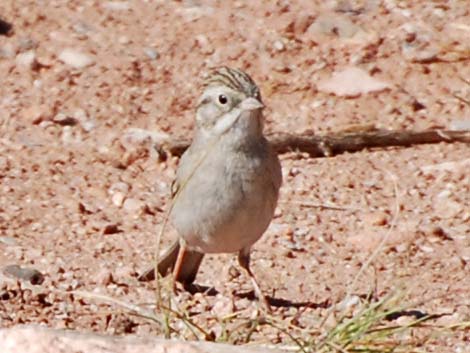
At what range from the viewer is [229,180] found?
7.31m

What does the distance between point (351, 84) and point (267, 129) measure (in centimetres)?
83

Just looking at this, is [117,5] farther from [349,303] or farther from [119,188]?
[349,303]

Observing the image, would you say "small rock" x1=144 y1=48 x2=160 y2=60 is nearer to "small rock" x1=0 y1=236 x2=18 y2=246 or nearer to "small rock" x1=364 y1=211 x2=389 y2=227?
"small rock" x1=364 y1=211 x2=389 y2=227

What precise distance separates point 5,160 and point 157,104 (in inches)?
49.0

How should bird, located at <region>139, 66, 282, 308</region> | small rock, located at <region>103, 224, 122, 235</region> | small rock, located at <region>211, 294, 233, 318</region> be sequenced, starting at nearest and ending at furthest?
small rock, located at <region>211, 294, 233, 318</region>, bird, located at <region>139, 66, 282, 308</region>, small rock, located at <region>103, 224, 122, 235</region>

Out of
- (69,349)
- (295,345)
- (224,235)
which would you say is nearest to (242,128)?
(224,235)

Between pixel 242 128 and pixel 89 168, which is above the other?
pixel 242 128

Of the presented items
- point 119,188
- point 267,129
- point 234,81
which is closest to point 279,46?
point 267,129

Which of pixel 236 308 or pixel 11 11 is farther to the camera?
pixel 11 11

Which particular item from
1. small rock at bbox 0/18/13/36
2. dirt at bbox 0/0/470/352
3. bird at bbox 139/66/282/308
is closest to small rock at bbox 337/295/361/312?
dirt at bbox 0/0/470/352

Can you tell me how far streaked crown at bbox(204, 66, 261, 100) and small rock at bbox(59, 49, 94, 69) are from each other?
2.75m

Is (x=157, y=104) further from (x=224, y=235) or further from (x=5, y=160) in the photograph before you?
(x=224, y=235)

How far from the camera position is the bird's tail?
299 inches

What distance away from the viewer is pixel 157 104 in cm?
993
